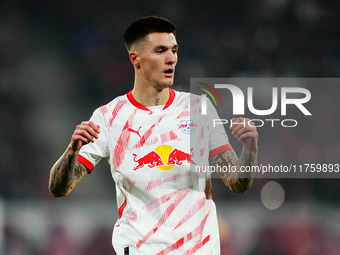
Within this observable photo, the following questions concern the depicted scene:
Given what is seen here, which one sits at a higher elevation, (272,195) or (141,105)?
(141,105)

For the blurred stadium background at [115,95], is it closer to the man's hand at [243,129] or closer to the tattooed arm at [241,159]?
the tattooed arm at [241,159]

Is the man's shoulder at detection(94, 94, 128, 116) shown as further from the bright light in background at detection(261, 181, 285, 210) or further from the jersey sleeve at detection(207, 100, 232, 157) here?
the bright light in background at detection(261, 181, 285, 210)

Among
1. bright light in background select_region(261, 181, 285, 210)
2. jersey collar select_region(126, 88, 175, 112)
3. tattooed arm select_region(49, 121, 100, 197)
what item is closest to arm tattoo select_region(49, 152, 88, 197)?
tattooed arm select_region(49, 121, 100, 197)

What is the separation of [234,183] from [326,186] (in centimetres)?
325

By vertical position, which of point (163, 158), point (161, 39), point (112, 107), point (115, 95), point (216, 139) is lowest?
point (163, 158)

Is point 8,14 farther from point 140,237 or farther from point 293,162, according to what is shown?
point 140,237

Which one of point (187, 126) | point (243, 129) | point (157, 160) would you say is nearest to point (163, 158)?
point (157, 160)

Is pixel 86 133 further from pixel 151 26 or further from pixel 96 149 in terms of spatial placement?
pixel 151 26

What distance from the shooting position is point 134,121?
2785 millimetres

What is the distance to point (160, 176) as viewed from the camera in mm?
2652

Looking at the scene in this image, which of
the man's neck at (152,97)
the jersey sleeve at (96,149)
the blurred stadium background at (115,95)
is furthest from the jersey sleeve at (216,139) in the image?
the blurred stadium background at (115,95)

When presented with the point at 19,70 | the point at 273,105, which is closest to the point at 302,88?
the point at 273,105

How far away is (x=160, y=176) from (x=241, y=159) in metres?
0.45

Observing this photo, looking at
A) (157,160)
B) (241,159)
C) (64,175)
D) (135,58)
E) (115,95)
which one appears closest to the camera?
(241,159)
